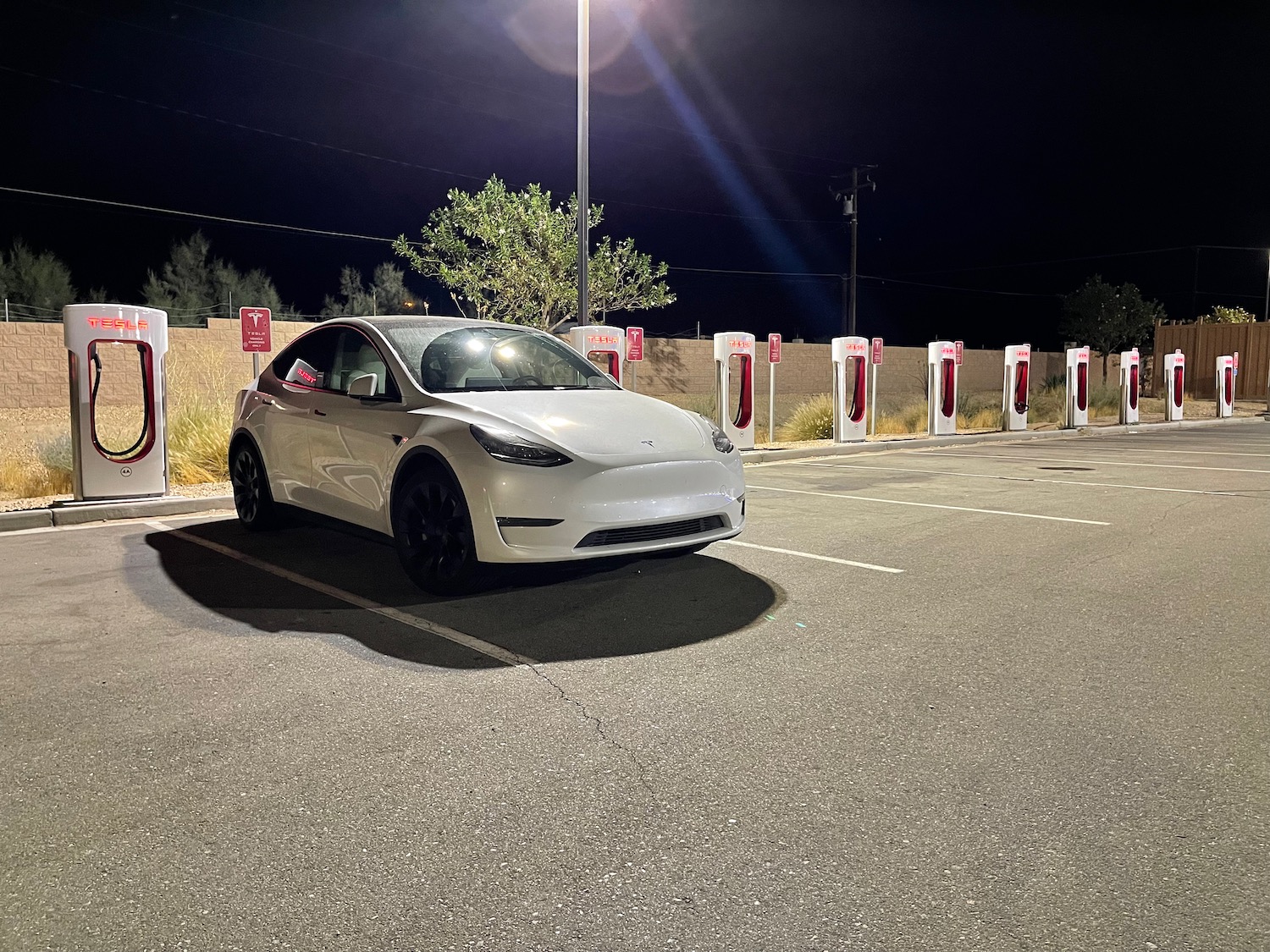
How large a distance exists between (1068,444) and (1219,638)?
14.9 metres

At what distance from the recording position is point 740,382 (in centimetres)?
1598

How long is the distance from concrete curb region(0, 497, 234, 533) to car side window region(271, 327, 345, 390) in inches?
108

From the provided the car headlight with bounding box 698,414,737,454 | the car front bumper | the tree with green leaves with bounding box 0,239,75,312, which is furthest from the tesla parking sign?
the tree with green leaves with bounding box 0,239,75,312

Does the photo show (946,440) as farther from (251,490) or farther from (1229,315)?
(1229,315)

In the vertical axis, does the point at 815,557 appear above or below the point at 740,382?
below

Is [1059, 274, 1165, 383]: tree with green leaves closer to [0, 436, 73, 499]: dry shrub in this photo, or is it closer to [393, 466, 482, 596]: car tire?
[0, 436, 73, 499]: dry shrub

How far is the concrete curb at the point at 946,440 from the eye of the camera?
1550 centimetres

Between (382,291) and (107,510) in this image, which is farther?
(382,291)

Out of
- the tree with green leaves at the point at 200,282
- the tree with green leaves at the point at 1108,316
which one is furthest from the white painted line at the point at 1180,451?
the tree with green leaves at the point at 200,282

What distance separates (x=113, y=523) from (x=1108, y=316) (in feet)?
160

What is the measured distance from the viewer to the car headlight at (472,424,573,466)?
5348 millimetres

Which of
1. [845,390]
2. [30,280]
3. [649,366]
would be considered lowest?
[845,390]

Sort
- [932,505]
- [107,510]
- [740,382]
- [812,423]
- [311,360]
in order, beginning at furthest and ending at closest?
[812,423] → [740,382] → [932,505] → [107,510] → [311,360]

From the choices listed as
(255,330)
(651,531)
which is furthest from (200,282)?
(651,531)
